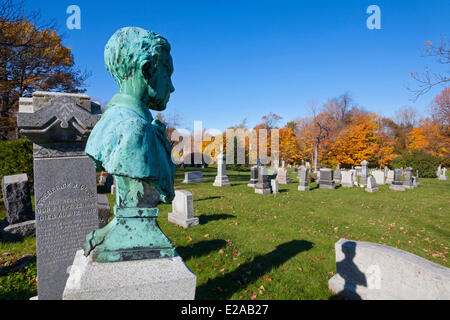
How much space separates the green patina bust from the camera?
4.73ft

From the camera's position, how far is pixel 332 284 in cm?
412

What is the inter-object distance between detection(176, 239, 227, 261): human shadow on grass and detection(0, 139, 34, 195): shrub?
8.99 metres

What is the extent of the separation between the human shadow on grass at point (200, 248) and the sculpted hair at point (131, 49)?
4.74m

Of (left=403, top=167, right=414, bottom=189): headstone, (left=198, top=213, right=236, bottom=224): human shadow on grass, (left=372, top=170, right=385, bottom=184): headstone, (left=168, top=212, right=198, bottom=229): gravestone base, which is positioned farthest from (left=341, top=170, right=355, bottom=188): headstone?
(left=168, top=212, right=198, bottom=229): gravestone base

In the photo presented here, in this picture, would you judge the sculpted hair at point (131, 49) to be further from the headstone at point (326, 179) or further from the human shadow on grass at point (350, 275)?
the headstone at point (326, 179)

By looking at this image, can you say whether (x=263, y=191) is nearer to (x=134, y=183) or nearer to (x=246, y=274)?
(x=246, y=274)

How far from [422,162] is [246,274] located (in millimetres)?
36963

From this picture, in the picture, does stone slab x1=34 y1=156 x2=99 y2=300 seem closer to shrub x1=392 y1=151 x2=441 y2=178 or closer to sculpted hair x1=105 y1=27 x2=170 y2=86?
sculpted hair x1=105 y1=27 x2=170 y2=86

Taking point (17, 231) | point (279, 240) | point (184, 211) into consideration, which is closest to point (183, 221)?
point (184, 211)

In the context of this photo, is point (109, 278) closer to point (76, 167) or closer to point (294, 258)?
point (76, 167)

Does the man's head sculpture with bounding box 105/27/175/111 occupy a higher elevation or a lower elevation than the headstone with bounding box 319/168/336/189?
higher

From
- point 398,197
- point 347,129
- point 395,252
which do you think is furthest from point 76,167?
point 347,129

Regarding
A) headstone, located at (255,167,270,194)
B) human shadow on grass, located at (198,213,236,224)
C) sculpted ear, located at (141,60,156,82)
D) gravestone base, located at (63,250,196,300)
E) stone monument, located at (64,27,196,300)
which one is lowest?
human shadow on grass, located at (198,213,236,224)

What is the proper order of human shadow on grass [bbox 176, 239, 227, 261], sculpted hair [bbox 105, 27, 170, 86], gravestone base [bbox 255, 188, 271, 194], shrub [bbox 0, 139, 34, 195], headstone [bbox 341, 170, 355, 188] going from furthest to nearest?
headstone [bbox 341, 170, 355, 188] → gravestone base [bbox 255, 188, 271, 194] → shrub [bbox 0, 139, 34, 195] → human shadow on grass [bbox 176, 239, 227, 261] → sculpted hair [bbox 105, 27, 170, 86]
